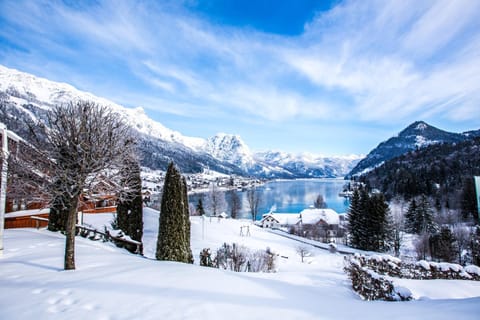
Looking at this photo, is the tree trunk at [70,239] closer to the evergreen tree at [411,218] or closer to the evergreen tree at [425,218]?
the evergreen tree at [425,218]

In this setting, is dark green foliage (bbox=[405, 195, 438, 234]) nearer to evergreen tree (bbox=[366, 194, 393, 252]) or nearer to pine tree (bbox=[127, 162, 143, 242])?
evergreen tree (bbox=[366, 194, 393, 252])

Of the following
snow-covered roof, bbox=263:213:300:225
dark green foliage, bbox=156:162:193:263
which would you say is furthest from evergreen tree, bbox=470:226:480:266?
snow-covered roof, bbox=263:213:300:225

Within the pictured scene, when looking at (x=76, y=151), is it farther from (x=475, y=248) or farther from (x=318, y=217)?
(x=318, y=217)

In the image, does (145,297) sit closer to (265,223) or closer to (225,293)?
(225,293)

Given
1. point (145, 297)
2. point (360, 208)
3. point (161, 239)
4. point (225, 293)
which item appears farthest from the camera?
point (360, 208)

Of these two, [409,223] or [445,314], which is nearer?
[445,314]

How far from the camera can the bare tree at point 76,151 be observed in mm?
6234

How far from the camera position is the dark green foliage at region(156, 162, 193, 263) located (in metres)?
11.0

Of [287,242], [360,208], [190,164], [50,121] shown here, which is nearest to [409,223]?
[360,208]

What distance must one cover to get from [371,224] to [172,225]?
98.0ft

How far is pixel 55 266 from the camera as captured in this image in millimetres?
6977

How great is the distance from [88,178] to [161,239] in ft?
17.7

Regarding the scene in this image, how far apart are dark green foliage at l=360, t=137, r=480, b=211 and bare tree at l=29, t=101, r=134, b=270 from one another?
52.7 meters

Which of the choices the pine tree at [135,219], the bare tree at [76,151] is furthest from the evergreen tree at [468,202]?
the bare tree at [76,151]
